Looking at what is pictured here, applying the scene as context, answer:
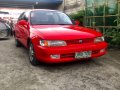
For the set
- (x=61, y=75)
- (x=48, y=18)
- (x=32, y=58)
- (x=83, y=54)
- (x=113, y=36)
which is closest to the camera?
(x=61, y=75)

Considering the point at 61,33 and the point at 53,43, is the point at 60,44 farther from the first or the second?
the point at 61,33

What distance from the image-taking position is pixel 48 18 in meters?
6.98

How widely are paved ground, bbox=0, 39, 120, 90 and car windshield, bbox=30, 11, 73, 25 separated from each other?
1197mm

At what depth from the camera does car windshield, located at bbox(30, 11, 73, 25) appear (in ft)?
22.3

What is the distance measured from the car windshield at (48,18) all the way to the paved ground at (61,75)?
120 centimetres

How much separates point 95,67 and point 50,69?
1131 mm

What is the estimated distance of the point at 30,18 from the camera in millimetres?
6852

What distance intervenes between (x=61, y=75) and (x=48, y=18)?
237 centimetres

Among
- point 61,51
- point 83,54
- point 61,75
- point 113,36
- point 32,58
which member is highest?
point 113,36

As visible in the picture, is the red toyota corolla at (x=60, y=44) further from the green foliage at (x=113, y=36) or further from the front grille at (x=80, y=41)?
the green foliage at (x=113, y=36)

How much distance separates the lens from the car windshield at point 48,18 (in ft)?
22.3

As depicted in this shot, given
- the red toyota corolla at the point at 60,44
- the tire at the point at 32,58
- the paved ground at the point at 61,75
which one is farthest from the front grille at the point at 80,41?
the tire at the point at 32,58

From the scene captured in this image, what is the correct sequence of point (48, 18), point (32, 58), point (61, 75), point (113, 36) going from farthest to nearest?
1. point (113, 36)
2. point (48, 18)
3. point (32, 58)
4. point (61, 75)

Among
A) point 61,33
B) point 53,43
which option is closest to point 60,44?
point 53,43
